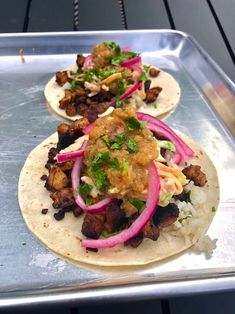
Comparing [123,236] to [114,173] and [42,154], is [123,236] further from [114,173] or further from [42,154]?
[42,154]

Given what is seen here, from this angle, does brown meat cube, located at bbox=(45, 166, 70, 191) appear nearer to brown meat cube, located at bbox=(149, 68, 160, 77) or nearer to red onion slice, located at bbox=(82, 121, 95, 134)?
red onion slice, located at bbox=(82, 121, 95, 134)

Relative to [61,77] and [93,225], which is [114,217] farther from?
[61,77]

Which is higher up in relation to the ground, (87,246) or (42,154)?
(87,246)

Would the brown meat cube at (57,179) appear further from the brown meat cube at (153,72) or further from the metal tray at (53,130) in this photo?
the brown meat cube at (153,72)

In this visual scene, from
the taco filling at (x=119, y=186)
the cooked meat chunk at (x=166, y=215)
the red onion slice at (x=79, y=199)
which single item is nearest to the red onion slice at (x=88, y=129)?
the taco filling at (x=119, y=186)

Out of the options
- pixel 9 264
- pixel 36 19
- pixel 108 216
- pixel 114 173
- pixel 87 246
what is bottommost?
pixel 36 19

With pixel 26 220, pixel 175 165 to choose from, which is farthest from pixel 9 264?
pixel 175 165
